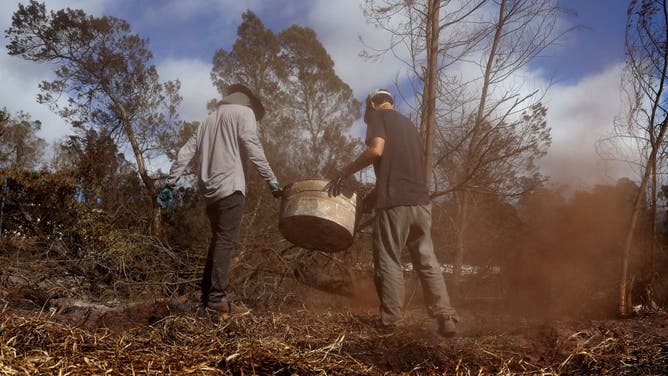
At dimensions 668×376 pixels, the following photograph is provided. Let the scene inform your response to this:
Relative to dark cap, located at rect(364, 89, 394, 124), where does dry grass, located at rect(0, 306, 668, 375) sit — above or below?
below

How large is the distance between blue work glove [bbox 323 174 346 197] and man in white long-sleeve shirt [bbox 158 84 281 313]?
0.51 metres

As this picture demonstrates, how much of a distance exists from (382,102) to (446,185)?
468 cm

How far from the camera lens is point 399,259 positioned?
393 centimetres

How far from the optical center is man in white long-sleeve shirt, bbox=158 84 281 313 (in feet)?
13.0

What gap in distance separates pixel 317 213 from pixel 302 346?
128 cm

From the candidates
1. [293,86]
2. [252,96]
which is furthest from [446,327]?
[293,86]

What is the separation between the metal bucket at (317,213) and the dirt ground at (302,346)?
2.38ft

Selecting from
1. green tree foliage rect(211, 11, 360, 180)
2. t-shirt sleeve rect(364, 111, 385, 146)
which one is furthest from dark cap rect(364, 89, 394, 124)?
green tree foliage rect(211, 11, 360, 180)

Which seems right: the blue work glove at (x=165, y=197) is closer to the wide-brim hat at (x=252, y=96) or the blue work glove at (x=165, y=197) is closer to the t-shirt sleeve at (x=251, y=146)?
the t-shirt sleeve at (x=251, y=146)

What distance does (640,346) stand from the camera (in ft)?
9.59

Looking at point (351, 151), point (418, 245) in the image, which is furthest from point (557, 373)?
point (351, 151)

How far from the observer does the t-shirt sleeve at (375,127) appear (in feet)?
13.2

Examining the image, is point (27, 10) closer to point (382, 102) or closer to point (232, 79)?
point (232, 79)

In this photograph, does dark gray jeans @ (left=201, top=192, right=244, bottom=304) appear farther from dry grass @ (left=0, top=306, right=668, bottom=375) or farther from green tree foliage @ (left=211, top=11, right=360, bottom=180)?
green tree foliage @ (left=211, top=11, right=360, bottom=180)
